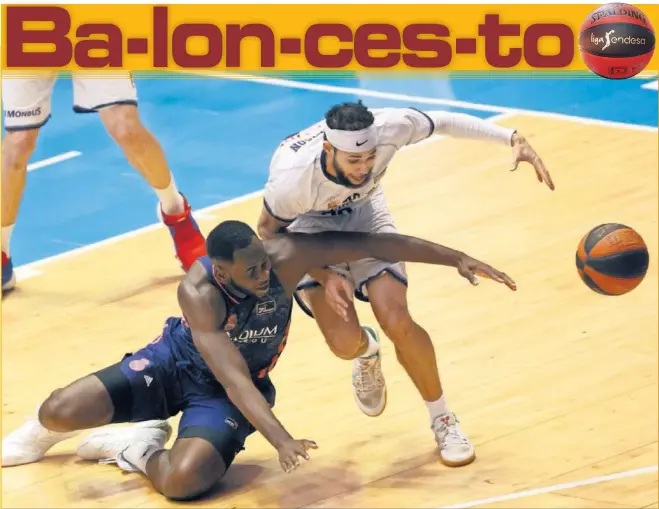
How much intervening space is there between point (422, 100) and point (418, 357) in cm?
695

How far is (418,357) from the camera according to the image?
7.60m

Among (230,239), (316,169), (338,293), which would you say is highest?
(316,169)

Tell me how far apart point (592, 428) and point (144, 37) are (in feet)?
23.1

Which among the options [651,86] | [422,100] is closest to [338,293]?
[422,100]

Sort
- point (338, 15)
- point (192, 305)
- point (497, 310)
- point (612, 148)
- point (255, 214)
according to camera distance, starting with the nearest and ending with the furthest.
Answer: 1. point (192, 305)
2. point (497, 310)
3. point (255, 214)
4. point (612, 148)
5. point (338, 15)

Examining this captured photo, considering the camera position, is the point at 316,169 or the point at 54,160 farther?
the point at 54,160

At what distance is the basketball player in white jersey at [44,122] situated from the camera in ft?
33.2

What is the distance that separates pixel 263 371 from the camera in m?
7.45

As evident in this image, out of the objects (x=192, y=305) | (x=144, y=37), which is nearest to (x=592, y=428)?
(x=192, y=305)

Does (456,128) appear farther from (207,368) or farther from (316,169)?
(207,368)

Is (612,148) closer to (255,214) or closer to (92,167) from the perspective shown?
(255,214)

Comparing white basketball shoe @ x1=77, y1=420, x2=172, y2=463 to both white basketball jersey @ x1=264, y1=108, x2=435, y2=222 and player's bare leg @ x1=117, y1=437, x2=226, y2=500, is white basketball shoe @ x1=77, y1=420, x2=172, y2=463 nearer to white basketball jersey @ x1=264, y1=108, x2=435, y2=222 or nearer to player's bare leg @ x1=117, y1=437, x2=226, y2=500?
player's bare leg @ x1=117, y1=437, x2=226, y2=500

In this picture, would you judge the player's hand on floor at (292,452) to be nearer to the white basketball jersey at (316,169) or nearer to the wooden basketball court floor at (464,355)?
the wooden basketball court floor at (464,355)

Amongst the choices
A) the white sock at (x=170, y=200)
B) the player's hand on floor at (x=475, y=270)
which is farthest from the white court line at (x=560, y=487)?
the white sock at (x=170, y=200)
